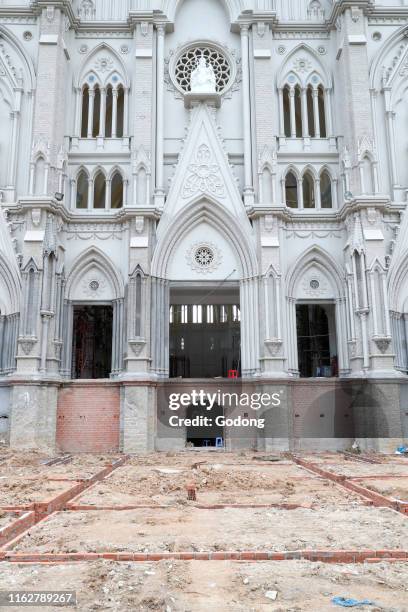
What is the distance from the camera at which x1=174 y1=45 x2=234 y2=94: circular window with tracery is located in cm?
2822

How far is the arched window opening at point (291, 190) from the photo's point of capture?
27594 millimetres

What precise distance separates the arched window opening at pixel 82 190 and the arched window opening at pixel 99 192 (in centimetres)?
Result: 57

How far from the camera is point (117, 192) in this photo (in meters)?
27.7

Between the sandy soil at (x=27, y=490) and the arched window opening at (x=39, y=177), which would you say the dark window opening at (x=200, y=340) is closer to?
the arched window opening at (x=39, y=177)

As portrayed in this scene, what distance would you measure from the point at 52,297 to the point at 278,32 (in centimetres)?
A: 1835

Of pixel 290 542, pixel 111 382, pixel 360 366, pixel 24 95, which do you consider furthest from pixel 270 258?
pixel 290 542

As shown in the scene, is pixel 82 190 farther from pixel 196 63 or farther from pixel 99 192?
pixel 196 63

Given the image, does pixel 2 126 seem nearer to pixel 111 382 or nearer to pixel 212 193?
pixel 212 193

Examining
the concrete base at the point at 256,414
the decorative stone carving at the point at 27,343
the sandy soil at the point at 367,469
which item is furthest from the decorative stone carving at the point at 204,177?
the sandy soil at the point at 367,469

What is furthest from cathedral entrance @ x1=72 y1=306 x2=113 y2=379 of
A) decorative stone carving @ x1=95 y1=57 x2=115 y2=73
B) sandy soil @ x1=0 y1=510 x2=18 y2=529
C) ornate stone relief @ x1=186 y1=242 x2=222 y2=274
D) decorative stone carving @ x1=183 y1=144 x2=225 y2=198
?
sandy soil @ x1=0 y1=510 x2=18 y2=529

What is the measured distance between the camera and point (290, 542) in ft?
25.1

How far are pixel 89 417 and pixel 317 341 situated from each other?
43.7ft

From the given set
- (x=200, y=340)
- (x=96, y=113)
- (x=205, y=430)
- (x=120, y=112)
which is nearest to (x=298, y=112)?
(x=120, y=112)

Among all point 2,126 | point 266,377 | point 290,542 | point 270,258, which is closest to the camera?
point 290,542
